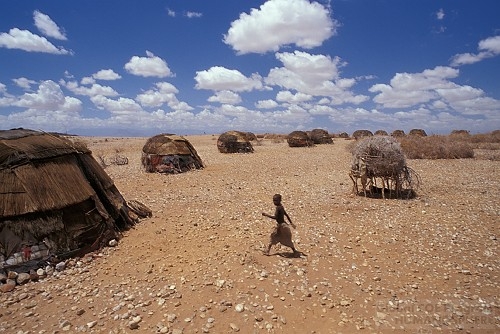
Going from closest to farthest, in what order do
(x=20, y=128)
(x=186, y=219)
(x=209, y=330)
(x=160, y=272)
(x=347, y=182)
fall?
(x=209, y=330), (x=160, y=272), (x=20, y=128), (x=186, y=219), (x=347, y=182)

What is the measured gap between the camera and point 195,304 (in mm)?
5676

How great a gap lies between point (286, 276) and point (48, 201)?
5.50 meters

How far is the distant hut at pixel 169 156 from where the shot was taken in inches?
729

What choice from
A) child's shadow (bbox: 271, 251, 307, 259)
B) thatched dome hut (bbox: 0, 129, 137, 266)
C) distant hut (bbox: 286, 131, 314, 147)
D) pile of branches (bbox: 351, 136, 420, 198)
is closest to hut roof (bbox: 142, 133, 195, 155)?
thatched dome hut (bbox: 0, 129, 137, 266)

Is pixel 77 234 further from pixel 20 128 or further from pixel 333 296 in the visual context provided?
pixel 333 296

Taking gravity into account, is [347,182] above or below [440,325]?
above

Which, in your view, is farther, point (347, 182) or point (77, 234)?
point (347, 182)

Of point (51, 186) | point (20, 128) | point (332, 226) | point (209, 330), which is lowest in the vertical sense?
point (209, 330)

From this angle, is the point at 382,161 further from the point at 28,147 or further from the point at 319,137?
the point at 319,137

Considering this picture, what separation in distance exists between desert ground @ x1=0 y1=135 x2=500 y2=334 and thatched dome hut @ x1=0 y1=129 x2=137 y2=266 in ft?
1.91

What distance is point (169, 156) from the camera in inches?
734

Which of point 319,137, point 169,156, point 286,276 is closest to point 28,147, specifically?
point 286,276

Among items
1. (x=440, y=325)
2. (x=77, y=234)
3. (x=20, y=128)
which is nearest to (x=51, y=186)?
(x=77, y=234)

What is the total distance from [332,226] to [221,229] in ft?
10.8
